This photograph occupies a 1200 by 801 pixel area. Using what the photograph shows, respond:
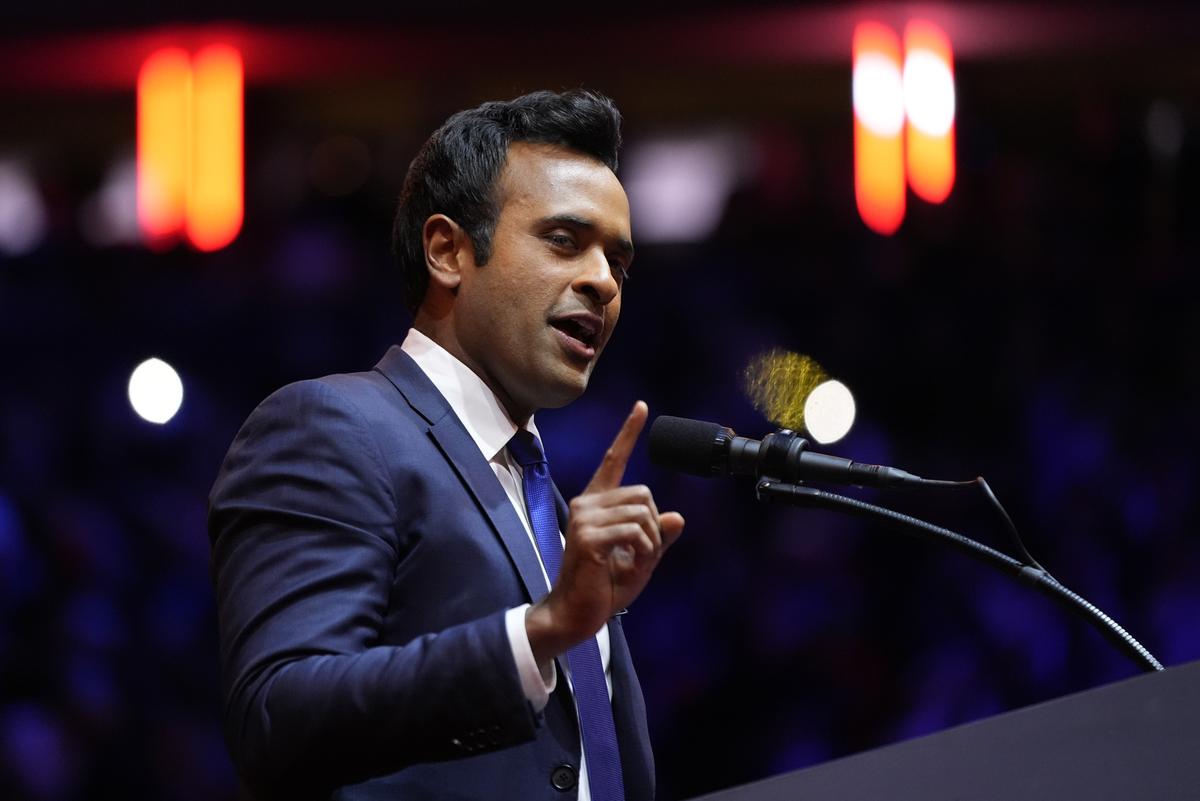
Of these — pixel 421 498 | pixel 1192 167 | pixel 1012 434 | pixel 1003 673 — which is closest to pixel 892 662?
pixel 1003 673

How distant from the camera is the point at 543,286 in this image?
145 cm

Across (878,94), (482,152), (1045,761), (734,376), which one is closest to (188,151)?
(734,376)

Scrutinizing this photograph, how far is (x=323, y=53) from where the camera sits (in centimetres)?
395

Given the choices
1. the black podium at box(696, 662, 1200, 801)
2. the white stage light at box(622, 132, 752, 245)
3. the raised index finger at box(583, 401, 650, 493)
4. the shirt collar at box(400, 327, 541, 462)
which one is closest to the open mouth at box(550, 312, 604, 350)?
the shirt collar at box(400, 327, 541, 462)

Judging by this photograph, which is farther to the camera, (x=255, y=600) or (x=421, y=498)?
(x=421, y=498)

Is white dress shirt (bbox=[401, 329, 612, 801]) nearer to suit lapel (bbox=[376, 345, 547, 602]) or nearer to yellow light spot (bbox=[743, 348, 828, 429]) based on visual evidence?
suit lapel (bbox=[376, 345, 547, 602])

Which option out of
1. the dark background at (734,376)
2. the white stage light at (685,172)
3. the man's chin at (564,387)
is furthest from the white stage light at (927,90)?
the man's chin at (564,387)

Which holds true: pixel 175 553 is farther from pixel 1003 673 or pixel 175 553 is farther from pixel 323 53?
pixel 1003 673

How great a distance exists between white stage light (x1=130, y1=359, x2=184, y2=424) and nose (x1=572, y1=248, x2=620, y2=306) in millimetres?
2620

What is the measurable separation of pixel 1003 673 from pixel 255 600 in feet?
9.10

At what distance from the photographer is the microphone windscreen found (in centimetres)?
134

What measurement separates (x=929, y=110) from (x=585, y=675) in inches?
111

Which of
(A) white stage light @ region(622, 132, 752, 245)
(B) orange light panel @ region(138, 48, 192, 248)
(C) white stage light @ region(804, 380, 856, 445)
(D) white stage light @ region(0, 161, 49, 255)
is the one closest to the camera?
(C) white stage light @ region(804, 380, 856, 445)

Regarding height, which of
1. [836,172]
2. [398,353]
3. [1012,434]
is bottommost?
[398,353]
